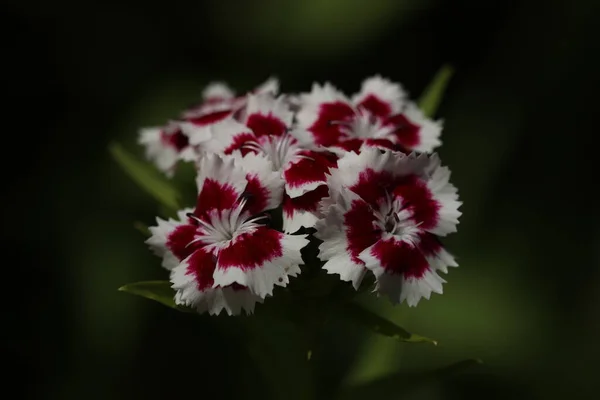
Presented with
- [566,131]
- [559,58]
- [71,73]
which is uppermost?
[71,73]

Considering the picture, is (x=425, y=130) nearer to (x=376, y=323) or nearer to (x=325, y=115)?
(x=325, y=115)

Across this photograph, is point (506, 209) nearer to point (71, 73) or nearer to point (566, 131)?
point (566, 131)

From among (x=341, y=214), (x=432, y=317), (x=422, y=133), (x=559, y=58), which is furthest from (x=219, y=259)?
(x=559, y=58)

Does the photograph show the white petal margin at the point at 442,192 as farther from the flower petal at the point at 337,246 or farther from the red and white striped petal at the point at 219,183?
the red and white striped petal at the point at 219,183

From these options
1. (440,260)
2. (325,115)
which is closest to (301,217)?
(440,260)

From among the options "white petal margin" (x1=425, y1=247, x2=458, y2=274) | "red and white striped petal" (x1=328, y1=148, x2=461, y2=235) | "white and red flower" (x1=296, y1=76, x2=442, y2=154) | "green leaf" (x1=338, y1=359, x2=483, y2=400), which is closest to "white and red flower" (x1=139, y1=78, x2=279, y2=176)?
"white and red flower" (x1=296, y1=76, x2=442, y2=154)

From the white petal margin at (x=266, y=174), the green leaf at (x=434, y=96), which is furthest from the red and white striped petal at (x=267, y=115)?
the green leaf at (x=434, y=96)
